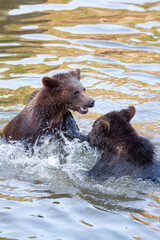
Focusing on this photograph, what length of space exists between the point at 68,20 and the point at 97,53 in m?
3.43

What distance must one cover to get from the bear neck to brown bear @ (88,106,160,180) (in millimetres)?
918

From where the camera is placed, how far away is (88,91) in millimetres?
14016

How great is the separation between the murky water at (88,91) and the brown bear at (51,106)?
0.33 m

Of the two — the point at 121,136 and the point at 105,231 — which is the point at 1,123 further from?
the point at 105,231

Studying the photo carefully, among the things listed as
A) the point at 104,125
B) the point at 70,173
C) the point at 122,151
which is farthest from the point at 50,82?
the point at 122,151

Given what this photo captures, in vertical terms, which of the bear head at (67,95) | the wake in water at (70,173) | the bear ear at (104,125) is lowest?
the wake in water at (70,173)

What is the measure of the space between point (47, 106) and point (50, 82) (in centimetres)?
46

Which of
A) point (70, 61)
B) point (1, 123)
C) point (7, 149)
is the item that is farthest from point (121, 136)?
point (70, 61)

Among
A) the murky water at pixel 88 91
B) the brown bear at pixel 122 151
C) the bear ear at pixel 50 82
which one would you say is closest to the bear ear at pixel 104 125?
the brown bear at pixel 122 151

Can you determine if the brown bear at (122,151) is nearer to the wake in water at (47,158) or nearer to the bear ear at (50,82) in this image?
the wake in water at (47,158)

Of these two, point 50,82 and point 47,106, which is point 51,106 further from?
point 50,82

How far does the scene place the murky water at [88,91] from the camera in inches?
293

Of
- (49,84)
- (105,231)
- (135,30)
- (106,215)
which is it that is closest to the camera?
(105,231)

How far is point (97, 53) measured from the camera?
16.8 metres
